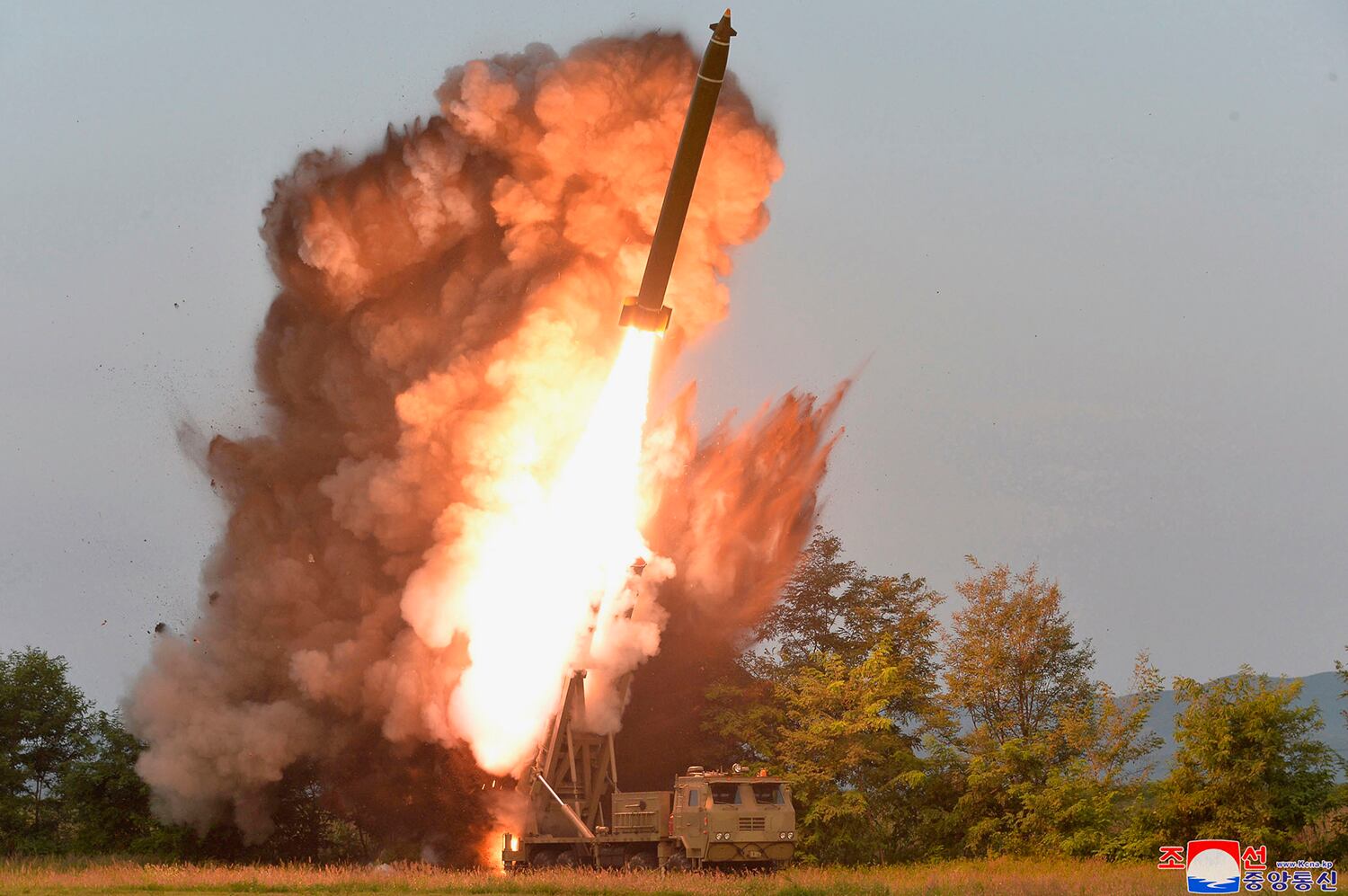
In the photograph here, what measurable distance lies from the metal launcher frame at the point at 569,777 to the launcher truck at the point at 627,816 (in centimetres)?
2

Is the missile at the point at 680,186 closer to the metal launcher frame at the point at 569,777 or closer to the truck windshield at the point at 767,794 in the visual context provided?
the metal launcher frame at the point at 569,777

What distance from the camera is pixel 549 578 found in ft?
124

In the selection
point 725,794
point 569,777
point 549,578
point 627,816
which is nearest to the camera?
point 725,794

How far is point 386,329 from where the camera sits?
130 feet

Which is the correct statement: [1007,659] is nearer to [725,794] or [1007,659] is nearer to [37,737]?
[725,794]

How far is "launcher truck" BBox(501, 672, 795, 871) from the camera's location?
109 ft

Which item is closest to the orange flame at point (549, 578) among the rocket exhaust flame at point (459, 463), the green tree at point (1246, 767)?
the rocket exhaust flame at point (459, 463)

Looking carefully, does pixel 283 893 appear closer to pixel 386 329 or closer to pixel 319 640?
pixel 319 640

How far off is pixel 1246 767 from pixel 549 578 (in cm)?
1661

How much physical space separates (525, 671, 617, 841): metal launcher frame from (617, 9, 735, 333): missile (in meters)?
9.18

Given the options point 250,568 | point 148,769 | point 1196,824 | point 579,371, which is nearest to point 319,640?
point 250,568

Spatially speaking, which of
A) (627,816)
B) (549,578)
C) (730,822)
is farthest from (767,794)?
(549,578)

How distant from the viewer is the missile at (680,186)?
94.8ft

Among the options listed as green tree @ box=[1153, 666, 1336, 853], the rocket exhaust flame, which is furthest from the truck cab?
green tree @ box=[1153, 666, 1336, 853]
